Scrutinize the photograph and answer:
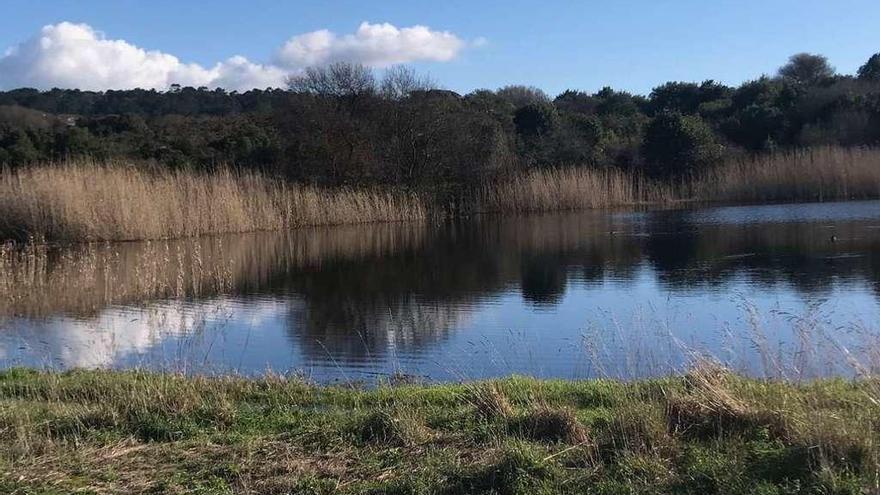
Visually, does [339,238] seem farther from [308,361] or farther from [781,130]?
[781,130]

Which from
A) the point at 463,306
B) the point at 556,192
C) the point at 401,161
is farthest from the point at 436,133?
the point at 463,306

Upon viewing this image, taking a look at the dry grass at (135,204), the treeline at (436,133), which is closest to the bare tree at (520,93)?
the treeline at (436,133)

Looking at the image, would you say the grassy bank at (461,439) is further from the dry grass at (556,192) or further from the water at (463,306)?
the dry grass at (556,192)

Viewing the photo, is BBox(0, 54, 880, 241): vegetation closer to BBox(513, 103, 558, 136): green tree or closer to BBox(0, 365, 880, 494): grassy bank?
BBox(513, 103, 558, 136): green tree

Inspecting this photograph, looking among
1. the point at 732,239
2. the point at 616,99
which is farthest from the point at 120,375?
the point at 616,99

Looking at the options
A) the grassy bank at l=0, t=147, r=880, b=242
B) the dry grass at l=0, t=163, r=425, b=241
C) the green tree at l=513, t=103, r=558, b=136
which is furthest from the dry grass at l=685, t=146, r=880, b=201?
the dry grass at l=0, t=163, r=425, b=241

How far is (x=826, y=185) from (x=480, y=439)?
30.5m

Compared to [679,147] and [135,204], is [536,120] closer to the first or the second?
[679,147]

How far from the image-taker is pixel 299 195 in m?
27.0

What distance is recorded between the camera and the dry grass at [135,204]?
20.2 meters

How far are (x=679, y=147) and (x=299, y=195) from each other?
18.6 metres

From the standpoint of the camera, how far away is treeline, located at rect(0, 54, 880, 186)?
3231 centimetres

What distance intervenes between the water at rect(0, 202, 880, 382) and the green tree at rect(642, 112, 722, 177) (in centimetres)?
1747

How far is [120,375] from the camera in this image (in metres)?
6.71
